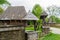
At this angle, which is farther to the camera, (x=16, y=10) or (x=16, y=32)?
(x=16, y=10)

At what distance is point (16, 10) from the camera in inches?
1033

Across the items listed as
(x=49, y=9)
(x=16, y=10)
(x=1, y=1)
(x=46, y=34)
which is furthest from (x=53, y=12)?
(x=1, y=1)

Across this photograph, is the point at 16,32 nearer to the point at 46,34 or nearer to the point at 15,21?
the point at 15,21

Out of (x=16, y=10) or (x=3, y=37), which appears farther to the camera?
(x=16, y=10)

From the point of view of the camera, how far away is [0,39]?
470 centimetres

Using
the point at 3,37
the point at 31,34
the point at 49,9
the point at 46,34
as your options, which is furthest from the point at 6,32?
the point at 49,9

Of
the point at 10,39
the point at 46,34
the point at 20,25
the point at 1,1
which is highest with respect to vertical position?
the point at 1,1

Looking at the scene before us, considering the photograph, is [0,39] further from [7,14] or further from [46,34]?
[7,14]

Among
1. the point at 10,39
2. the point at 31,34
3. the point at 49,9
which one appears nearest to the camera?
the point at 10,39

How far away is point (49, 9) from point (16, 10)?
1792 cm

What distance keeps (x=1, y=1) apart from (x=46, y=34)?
21.7 feet

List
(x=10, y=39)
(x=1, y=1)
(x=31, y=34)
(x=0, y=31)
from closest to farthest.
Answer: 1. (x=0, y=31)
2. (x=10, y=39)
3. (x=31, y=34)
4. (x=1, y=1)

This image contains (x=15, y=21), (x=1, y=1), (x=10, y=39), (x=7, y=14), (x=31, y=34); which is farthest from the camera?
(x=7, y=14)

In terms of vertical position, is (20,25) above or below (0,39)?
above
